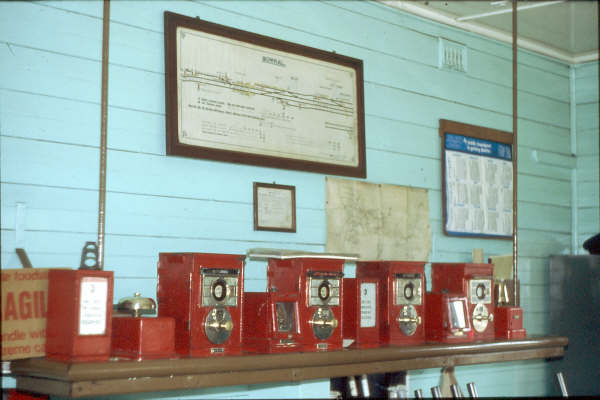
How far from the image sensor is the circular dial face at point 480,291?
348 cm

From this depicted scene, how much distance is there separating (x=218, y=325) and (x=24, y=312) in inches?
24.2

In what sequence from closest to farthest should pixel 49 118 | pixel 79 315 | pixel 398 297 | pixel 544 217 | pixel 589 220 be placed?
pixel 79 315, pixel 49 118, pixel 398 297, pixel 544 217, pixel 589 220

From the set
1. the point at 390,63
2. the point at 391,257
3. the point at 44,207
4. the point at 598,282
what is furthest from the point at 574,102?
the point at 44,207

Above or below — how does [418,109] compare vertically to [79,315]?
above

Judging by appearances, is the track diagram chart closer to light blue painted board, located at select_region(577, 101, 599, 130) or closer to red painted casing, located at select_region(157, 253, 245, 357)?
red painted casing, located at select_region(157, 253, 245, 357)

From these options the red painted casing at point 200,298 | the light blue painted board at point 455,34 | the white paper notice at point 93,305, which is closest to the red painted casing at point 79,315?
the white paper notice at point 93,305

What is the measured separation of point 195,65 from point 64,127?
60 centimetres

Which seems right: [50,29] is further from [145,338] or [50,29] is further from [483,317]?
[483,317]

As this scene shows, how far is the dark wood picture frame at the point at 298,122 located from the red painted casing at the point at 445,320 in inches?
26.6

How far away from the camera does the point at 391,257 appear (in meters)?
3.70

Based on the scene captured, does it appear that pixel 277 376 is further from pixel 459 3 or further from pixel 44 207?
pixel 459 3

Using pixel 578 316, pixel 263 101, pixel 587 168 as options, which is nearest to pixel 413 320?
pixel 263 101

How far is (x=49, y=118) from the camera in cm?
262

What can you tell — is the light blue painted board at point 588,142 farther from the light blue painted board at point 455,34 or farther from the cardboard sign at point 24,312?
the cardboard sign at point 24,312
